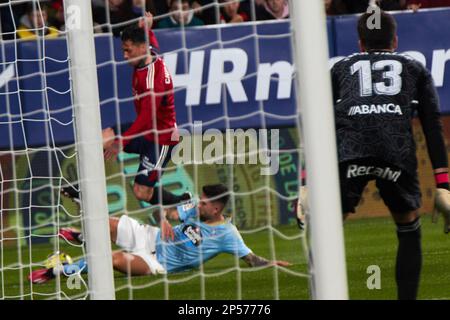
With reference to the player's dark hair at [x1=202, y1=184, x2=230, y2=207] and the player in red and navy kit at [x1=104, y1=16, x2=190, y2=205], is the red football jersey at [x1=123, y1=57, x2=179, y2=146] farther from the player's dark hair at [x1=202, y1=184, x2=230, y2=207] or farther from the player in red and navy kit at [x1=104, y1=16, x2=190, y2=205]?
the player's dark hair at [x1=202, y1=184, x2=230, y2=207]

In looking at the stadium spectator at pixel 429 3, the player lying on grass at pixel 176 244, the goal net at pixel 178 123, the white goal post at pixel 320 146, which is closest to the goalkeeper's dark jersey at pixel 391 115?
the white goal post at pixel 320 146

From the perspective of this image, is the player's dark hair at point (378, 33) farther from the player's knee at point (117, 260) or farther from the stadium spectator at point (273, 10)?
the stadium spectator at point (273, 10)

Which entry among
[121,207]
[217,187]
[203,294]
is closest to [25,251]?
[121,207]

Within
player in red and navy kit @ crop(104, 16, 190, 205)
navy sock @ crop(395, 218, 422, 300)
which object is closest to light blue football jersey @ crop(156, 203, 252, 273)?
player in red and navy kit @ crop(104, 16, 190, 205)

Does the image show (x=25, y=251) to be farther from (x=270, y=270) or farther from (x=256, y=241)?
(x=270, y=270)

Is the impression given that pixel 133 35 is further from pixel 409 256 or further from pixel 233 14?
pixel 409 256

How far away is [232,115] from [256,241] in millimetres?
1414

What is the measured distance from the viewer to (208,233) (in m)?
8.59

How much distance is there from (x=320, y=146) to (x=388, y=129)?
4.78 ft

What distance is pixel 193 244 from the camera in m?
8.64

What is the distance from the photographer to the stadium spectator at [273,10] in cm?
1191

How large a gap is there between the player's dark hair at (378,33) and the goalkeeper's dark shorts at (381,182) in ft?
2.12

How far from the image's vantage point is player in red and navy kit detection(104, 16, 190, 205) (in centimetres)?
883

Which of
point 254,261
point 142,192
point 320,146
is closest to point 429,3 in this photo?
point 142,192
